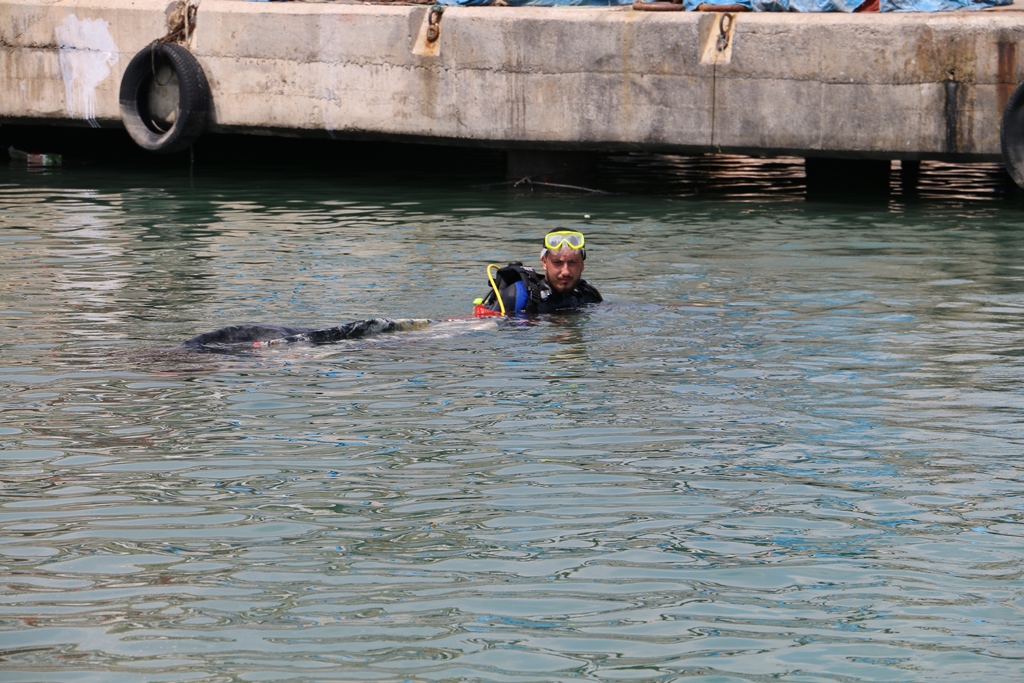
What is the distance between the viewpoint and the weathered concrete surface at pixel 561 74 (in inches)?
555

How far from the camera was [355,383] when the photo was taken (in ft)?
26.2

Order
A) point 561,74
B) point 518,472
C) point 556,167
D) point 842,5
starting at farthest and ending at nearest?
point 556,167, point 561,74, point 842,5, point 518,472

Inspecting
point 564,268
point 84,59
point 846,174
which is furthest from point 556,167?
point 564,268

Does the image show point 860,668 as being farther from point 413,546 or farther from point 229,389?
point 229,389

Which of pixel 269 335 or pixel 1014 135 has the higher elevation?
pixel 1014 135

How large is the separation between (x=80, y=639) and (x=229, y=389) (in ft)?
11.2

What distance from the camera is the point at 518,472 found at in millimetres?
6184

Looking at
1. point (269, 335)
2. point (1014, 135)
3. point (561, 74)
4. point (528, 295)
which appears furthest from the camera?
point (561, 74)

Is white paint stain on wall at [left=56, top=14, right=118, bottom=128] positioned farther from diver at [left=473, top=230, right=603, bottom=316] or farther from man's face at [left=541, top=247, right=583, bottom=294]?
man's face at [left=541, top=247, right=583, bottom=294]

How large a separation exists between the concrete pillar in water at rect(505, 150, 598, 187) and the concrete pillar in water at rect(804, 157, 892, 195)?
104 inches

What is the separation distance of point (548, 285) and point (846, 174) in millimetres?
8512

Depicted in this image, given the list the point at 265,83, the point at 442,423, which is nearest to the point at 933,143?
the point at 265,83

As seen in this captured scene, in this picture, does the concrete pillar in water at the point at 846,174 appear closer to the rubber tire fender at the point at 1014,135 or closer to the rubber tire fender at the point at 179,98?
the rubber tire fender at the point at 1014,135

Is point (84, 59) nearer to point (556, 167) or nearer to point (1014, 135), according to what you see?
point (556, 167)
